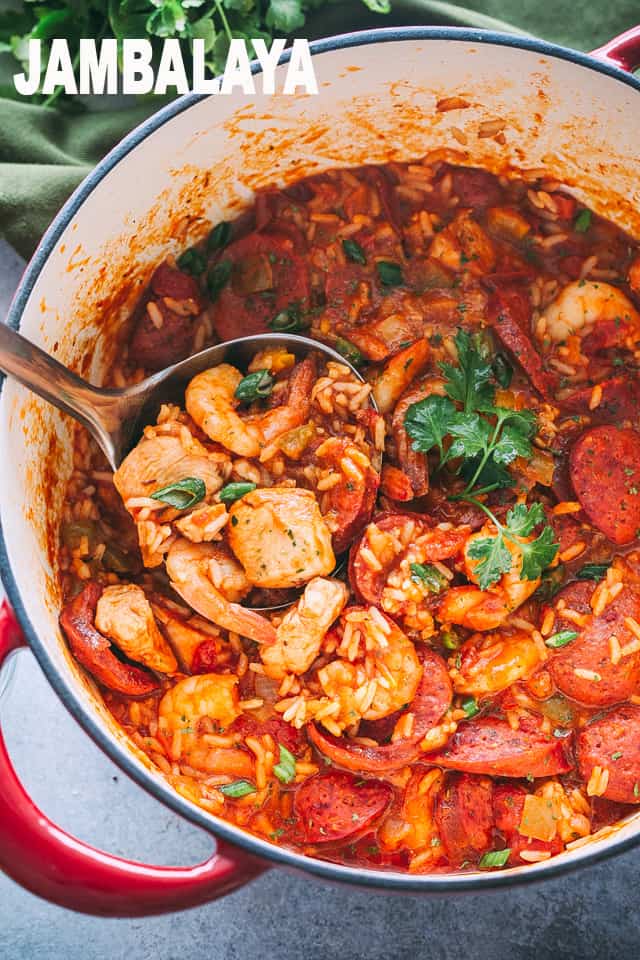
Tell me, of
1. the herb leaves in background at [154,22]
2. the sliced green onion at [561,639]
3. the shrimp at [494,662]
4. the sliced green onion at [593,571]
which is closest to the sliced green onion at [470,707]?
the shrimp at [494,662]

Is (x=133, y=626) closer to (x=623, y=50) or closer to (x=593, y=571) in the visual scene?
(x=593, y=571)

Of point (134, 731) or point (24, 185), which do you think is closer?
point (134, 731)

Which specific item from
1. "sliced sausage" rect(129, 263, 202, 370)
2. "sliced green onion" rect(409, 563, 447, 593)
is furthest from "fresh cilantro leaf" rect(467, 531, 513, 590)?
"sliced sausage" rect(129, 263, 202, 370)

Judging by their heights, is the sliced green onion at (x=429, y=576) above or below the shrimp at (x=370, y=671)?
above

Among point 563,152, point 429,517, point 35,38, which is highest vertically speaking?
point 35,38

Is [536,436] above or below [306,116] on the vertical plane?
below

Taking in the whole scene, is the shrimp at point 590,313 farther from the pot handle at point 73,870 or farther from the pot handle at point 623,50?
the pot handle at point 73,870

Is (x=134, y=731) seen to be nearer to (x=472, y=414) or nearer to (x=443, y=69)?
(x=472, y=414)

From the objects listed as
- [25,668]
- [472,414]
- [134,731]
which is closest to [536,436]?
[472,414]
